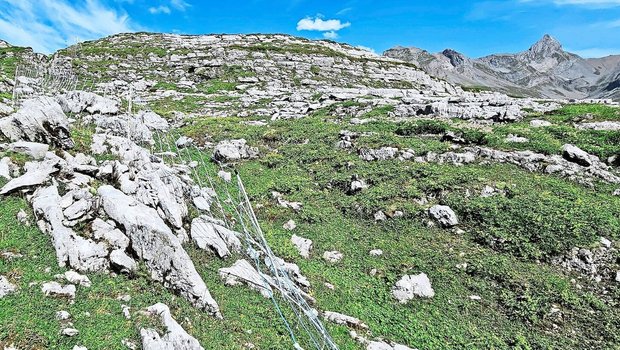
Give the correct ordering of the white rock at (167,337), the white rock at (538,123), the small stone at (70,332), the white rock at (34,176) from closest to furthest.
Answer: the small stone at (70,332)
the white rock at (167,337)
the white rock at (34,176)
the white rock at (538,123)

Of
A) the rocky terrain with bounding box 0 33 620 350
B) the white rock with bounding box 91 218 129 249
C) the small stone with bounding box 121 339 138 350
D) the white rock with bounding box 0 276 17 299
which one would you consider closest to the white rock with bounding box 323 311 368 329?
the rocky terrain with bounding box 0 33 620 350

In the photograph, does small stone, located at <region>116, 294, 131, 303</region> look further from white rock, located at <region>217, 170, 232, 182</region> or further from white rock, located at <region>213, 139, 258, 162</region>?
white rock, located at <region>213, 139, 258, 162</region>

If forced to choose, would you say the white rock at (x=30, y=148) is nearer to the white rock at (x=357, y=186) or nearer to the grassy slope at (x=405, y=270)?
the grassy slope at (x=405, y=270)

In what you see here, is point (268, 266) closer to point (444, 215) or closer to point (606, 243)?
point (444, 215)

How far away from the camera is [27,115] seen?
62.5ft

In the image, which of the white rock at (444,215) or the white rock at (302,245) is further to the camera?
the white rock at (444,215)

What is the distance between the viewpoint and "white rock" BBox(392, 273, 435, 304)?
15.2 meters

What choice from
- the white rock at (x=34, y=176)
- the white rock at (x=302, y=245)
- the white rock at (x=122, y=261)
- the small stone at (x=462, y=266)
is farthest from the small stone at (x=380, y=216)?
the white rock at (x=34, y=176)

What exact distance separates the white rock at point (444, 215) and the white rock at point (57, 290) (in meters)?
16.0

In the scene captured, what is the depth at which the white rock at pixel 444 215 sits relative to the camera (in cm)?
1902

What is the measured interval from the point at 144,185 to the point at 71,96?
21760 millimetres

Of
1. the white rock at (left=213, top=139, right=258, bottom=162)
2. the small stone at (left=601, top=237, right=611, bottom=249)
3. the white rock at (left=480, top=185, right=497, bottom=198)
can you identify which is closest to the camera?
the small stone at (left=601, top=237, right=611, bottom=249)

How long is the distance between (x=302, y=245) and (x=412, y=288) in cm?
549

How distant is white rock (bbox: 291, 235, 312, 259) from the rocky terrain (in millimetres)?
142
